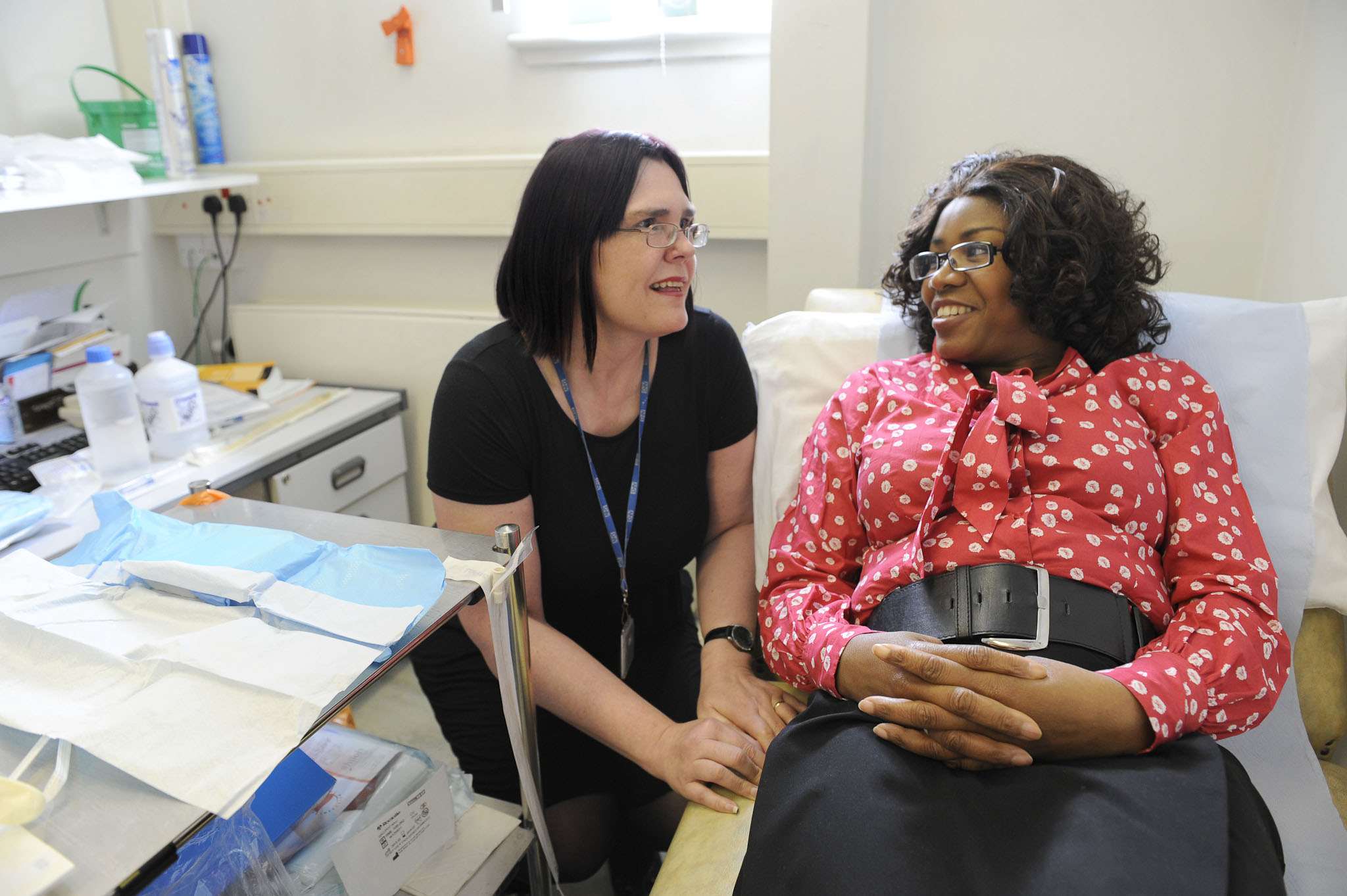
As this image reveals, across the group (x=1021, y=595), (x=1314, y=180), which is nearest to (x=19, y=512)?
(x=1021, y=595)

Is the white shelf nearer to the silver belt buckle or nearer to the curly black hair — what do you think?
the curly black hair

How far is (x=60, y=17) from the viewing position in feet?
7.00

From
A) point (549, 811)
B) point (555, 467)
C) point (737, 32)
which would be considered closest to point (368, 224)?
point (737, 32)

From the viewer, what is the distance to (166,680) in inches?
30.5

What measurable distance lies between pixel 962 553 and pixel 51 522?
4.60 feet

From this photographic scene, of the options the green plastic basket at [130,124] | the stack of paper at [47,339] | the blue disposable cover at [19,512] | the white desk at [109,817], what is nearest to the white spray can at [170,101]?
the green plastic basket at [130,124]

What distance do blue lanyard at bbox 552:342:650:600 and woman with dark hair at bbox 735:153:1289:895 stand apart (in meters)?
0.24

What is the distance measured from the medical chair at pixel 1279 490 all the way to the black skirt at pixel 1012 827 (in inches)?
6.4

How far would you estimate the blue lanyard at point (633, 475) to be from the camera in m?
1.29

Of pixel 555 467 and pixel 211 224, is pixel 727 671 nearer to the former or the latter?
Result: pixel 555 467

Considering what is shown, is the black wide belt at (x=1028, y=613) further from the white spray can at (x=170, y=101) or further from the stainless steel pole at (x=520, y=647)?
the white spray can at (x=170, y=101)

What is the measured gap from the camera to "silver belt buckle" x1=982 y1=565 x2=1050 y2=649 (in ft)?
3.17

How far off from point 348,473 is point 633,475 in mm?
1004

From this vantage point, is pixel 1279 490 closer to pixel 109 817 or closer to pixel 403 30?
pixel 109 817
